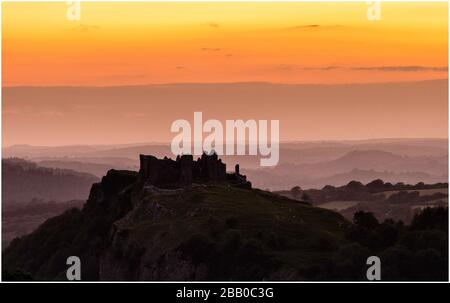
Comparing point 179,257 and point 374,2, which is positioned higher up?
point 374,2

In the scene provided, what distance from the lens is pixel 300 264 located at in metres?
172

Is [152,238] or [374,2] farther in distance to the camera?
[152,238]

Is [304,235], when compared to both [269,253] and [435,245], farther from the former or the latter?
[435,245]

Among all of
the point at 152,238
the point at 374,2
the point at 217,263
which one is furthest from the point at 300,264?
the point at 374,2

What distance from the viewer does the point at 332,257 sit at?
173 meters
